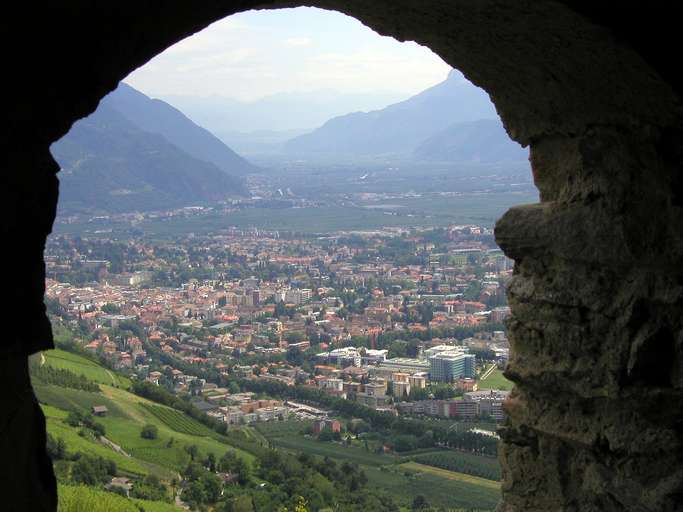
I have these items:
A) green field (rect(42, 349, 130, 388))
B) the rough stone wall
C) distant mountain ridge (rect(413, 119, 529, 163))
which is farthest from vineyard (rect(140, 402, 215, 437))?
distant mountain ridge (rect(413, 119, 529, 163))

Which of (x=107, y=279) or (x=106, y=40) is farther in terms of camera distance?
(x=107, y=279)

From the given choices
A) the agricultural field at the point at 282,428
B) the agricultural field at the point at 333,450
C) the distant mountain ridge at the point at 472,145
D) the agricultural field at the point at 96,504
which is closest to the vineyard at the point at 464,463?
the agricultural field at the point at 333,450

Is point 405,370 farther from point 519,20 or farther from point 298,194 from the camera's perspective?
point 298,194

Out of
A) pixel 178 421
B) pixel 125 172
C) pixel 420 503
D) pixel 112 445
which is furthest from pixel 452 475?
pixel 125 172

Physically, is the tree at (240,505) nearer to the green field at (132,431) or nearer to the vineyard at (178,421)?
the green field at (132,431)

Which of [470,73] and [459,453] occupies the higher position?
[470,73]

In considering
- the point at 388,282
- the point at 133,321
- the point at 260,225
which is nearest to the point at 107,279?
the point at 133,321
